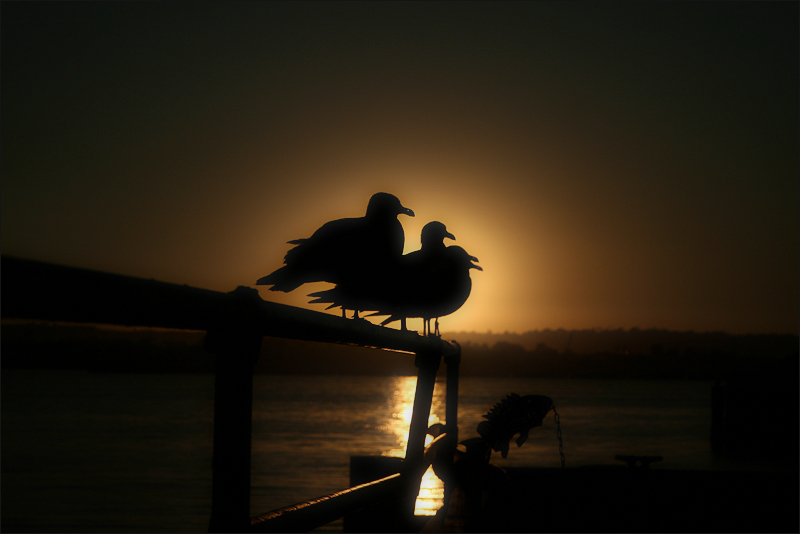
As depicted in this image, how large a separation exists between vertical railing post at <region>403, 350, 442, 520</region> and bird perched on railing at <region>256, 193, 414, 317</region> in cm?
67

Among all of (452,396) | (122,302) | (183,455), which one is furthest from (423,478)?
(183,455)

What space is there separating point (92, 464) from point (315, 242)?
34711mm

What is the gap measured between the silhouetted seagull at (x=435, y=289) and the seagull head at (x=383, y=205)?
1.24 feet

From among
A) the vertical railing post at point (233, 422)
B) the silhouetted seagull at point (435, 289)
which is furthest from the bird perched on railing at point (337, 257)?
the vertical railing post at point (233, 422)

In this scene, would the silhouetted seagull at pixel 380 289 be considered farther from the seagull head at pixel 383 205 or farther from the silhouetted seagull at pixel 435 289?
the seagull head at pixel 383 205

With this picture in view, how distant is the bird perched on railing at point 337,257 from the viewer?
3053 millimetres

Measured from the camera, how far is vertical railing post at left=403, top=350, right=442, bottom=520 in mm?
2203

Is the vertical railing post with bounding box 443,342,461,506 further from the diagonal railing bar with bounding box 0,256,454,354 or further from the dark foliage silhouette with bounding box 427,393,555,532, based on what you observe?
the diagonal railing bar with bounding box 0,256,454,354

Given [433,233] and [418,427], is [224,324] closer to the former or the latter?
[418,427]

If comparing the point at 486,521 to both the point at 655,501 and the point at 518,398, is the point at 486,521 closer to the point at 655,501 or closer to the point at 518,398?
the point at 518,398

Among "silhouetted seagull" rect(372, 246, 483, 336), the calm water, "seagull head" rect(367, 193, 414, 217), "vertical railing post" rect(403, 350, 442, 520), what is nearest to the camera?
"vertical railing post" rect(403, 350, 442, 520)

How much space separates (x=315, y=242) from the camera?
326 cm

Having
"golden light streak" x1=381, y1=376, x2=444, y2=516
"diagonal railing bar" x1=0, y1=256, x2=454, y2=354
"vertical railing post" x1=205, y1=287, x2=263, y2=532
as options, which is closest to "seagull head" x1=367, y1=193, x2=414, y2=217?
"golden light streak" x1=381, y1=376, x2=444, y2=516

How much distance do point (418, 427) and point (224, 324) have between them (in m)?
1.51
